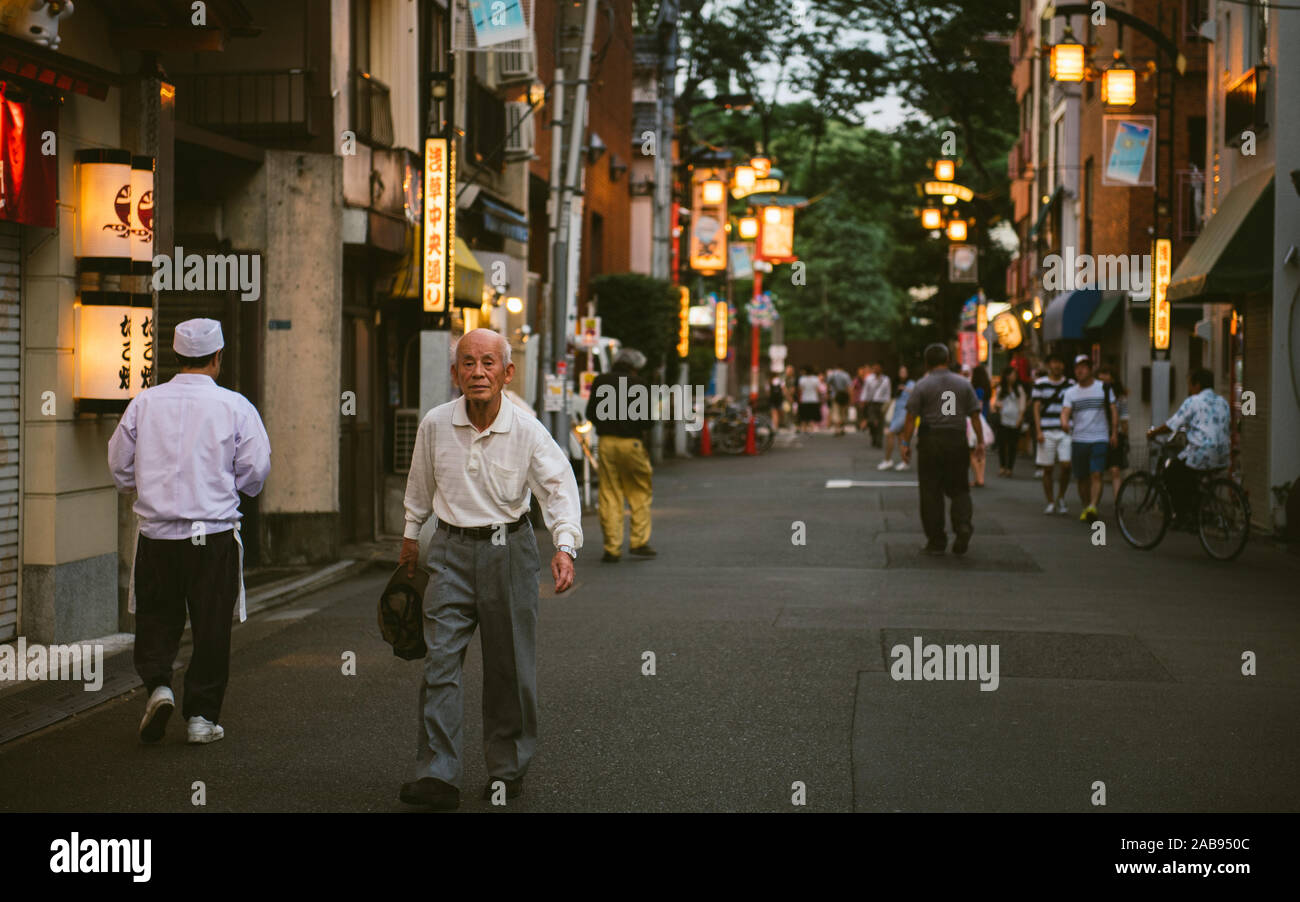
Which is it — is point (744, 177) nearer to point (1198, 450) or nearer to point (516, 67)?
point (516, 67)

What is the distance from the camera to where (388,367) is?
1795cm

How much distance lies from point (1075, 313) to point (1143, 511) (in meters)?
18.0

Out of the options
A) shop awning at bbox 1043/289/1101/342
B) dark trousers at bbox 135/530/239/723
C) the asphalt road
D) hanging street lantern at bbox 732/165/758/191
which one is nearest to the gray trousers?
the asphalt road

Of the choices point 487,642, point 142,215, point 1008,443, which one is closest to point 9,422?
point 142,215

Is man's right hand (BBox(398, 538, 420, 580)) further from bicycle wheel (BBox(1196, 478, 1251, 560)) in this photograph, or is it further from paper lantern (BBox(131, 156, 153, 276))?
bicycle wheel (BBox(1196, 478, 1251, 560))

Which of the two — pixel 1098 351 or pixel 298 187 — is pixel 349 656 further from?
pixel 1098 351

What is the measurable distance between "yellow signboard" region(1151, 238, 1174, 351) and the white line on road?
4.43 metres

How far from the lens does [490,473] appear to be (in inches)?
243

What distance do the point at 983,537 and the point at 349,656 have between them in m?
9.20

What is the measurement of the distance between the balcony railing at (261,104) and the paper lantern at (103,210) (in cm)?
505

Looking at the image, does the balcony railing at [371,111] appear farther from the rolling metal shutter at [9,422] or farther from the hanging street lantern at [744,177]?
the hanging street lantern at [744,177]

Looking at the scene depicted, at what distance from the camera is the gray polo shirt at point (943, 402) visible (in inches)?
604

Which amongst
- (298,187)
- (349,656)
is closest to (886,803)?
(349,656)

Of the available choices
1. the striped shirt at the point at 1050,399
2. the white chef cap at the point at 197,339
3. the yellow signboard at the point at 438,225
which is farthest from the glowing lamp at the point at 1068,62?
the white chef cap at the point at 197,339
